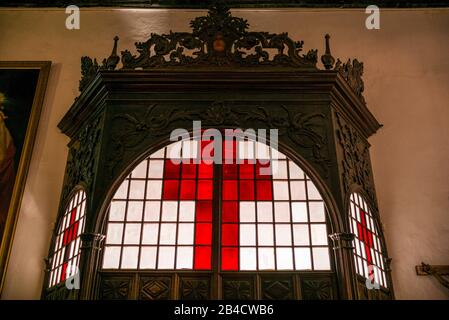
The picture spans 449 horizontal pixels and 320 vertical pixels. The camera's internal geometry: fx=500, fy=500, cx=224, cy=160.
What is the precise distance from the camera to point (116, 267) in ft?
15.3

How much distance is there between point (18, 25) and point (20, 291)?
155 inches

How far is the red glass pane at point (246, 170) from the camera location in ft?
17.1

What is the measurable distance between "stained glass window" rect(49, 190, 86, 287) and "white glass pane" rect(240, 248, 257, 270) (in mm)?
1517

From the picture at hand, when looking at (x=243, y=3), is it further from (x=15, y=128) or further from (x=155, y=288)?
(x=155, y=288)

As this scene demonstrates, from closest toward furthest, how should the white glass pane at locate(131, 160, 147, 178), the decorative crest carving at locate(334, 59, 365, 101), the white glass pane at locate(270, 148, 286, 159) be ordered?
1. the white glass pane at locate(131, 160, 147, 178)
2. the white glass pane at locate(270, 148, 286, 159)
3. the decorative crest carving at locate(334, 59, 365, 101)

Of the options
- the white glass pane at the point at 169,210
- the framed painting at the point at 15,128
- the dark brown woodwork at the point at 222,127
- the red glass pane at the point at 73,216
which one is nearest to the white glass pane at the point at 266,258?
the dark brown woodwork at the point at 222,127

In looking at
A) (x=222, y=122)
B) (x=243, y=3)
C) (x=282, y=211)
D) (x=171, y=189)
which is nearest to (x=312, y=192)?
(x=282, y=211)

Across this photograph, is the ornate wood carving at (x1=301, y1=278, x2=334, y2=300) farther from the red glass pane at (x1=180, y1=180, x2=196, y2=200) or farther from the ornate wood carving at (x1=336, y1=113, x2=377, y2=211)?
the red glass pane at (x1=180, y1=180, x2=196, y2=200)

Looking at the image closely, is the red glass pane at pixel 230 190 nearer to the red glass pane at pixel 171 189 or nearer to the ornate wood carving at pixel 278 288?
the red glass pane at pixel 171 189

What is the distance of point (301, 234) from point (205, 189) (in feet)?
3.48

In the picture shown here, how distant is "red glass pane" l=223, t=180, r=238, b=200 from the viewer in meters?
5.03

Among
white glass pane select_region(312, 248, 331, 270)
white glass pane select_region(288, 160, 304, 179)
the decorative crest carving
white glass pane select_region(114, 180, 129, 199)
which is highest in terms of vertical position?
the decorative crest carving

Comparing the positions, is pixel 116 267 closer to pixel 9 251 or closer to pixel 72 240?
pixel 72 240

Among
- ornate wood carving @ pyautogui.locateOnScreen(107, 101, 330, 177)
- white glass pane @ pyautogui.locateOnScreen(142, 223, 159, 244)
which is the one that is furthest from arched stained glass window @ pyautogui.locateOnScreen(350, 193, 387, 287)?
white glass pane @ pyautogui.locateOnScreen(142, 223, 159, 244)
